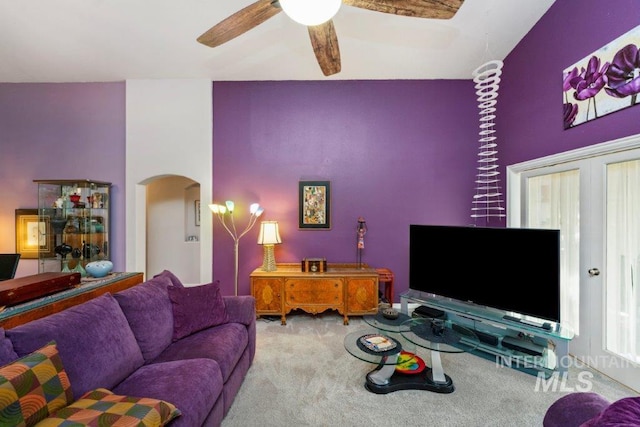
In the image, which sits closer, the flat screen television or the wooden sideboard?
the flat screen television

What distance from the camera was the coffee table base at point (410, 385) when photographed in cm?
201

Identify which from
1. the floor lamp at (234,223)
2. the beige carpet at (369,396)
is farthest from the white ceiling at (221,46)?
the beige carpet at (369,396)

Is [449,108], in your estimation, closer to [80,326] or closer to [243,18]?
[243,18]

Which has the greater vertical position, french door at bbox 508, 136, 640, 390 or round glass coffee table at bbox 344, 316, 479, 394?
french door at bbox 508, 136, 640, 390

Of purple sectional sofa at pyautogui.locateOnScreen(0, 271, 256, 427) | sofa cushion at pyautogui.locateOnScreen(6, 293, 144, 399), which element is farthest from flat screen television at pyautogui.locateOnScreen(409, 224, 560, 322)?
sofa cushion at pyautogui.locateOnScreen(6, 293, 144, 399)

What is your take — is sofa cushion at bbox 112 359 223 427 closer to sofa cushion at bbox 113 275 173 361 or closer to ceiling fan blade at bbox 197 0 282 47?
sofa cushion at bbox 113 275 173 361

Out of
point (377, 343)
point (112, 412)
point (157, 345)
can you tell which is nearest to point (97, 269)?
point (157, 345)

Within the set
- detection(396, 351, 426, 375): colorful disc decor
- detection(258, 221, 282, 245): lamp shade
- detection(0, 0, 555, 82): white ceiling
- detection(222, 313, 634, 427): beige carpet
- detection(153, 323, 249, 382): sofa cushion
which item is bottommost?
detection(222, 313, 634, 427): beige carpet

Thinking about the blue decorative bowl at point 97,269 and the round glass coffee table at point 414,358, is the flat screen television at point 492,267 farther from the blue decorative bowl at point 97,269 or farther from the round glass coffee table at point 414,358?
the blue decorative bowl at point 97,269

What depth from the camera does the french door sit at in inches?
81.7

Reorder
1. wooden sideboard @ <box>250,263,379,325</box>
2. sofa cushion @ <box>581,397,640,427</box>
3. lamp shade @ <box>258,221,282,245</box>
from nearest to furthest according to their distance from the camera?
sofa cushion @ <box>581,397,640,427</box>, wooden sideboard @ <box>250,263,379,325</box>, lamp shade @ <box>258,221,282,245</box>

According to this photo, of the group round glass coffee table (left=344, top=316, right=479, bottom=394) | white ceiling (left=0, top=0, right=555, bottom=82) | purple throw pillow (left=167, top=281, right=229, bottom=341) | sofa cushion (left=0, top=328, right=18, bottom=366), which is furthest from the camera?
white ceiling (left=0, top=0, right=555, bottom=82)

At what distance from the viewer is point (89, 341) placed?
54.7 inches

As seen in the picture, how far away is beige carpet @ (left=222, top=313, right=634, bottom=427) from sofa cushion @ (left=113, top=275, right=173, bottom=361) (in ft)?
2.24
